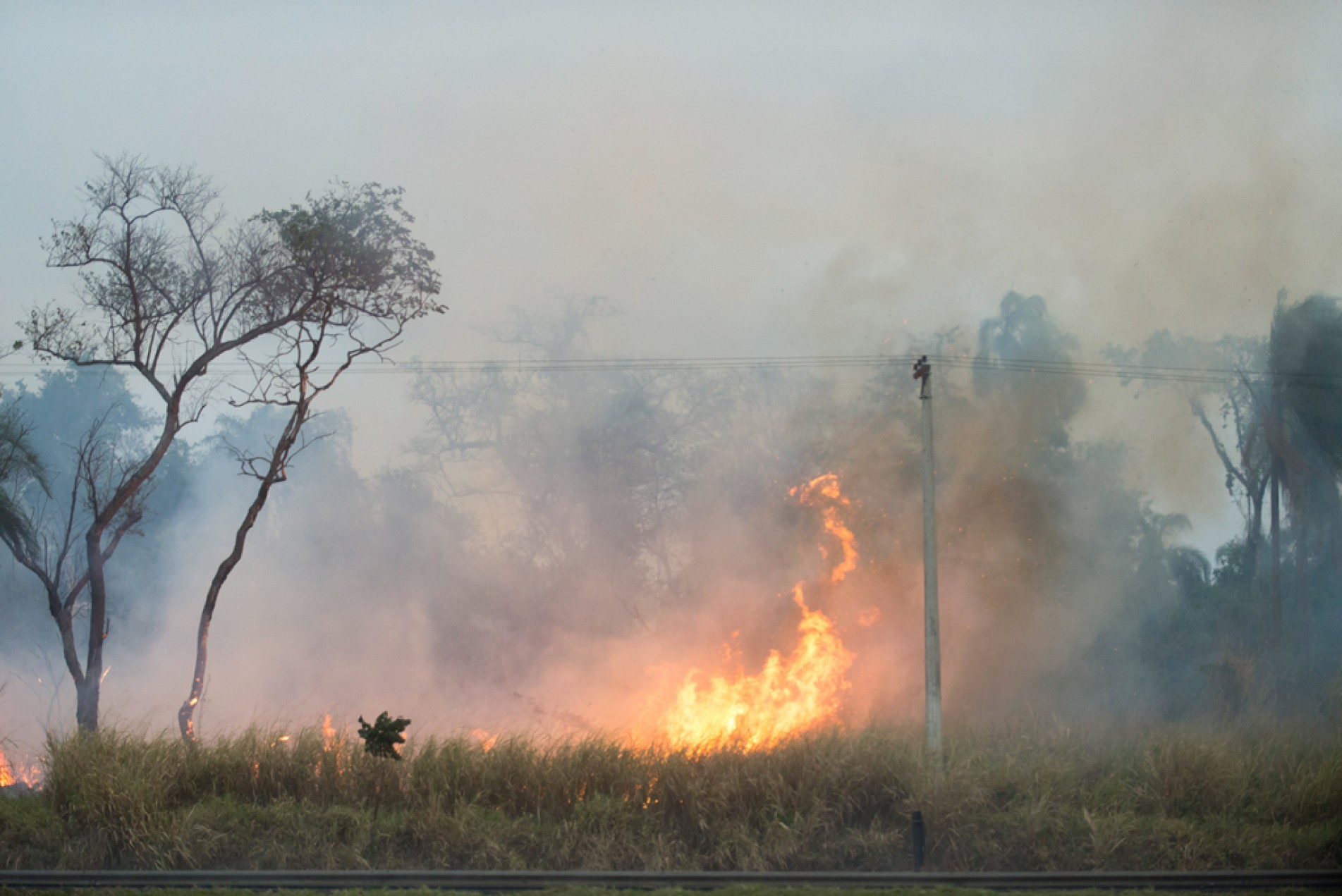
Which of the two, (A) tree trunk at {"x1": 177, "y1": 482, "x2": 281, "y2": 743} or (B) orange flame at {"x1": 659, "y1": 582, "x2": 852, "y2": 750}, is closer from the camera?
(A) tree trunk at {"x1": 177, "y1": 482, "x2": 281, "y2": 743}

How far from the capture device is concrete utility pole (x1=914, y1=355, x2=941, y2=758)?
13742 mm

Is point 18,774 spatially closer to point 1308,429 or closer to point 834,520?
point 834,520

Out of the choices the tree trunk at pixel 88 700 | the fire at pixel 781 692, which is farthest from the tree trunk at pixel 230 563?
the fire at pixel 781 692

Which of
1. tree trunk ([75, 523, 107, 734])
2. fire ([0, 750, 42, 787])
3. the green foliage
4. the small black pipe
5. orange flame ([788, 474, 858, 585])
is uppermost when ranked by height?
orange flame ([788, 474, 858, 585])

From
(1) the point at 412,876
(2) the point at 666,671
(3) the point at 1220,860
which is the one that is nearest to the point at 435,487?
(2) the point at 666,671

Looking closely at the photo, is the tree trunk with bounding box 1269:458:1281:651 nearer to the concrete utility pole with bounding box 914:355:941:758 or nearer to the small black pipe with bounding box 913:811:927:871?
the concrete utility pole with bounding box 914:355:941:758

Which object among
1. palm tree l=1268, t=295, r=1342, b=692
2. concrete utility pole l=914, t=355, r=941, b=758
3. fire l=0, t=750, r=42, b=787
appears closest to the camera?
concrete utility pole l=914, t=355, r=941, b=758

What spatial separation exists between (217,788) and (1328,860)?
13.5m

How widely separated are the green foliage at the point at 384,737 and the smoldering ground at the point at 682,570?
10.5 metres

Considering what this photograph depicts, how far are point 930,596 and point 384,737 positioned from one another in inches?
312

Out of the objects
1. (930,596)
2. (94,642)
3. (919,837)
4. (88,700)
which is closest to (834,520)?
(930,596)

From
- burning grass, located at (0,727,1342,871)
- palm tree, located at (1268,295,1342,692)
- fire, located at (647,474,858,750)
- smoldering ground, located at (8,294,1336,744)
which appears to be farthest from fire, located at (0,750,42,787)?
palm tree, located at (1268,295,1342,692)

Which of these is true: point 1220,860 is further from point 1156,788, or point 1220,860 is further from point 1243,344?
point 1243,344

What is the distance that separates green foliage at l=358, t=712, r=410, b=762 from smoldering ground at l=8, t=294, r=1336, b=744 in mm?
10525
